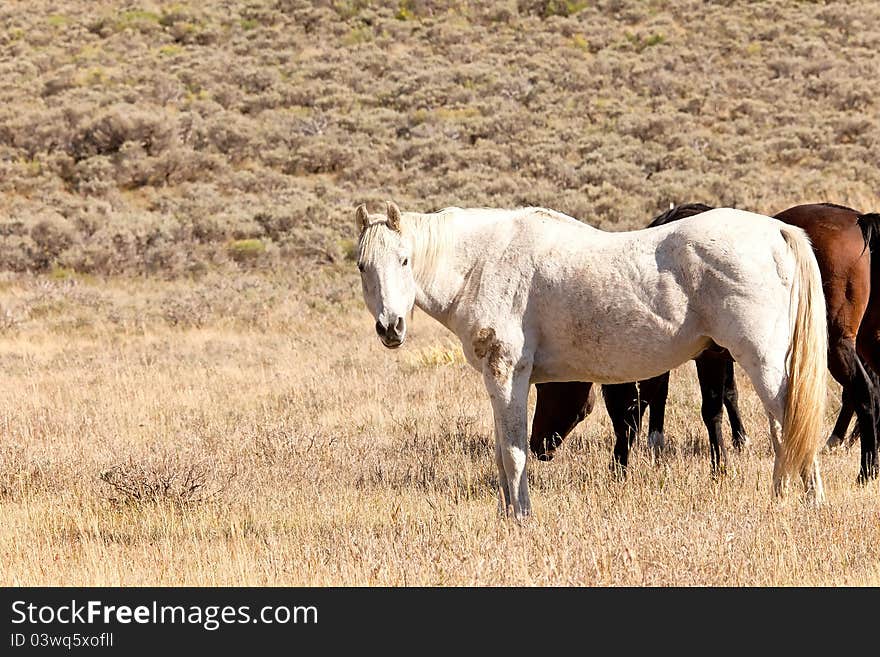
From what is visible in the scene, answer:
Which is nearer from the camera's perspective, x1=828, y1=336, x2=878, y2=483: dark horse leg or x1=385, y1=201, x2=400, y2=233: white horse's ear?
x1=385, y1=201, x2=400, y2=233: white horse's ear

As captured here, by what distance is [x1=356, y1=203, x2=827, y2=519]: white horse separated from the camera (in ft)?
17.8

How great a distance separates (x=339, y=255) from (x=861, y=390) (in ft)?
50.0

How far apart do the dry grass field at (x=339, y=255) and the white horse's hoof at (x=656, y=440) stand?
27 centimetres

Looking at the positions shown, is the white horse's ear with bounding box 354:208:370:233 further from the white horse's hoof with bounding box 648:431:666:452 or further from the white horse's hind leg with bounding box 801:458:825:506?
the white horse's hoof with bounding box 648:431:666:452

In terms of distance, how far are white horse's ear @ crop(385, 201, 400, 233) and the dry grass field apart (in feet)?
5.77

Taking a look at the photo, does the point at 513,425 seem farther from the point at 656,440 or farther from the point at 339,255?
the point at 339,255

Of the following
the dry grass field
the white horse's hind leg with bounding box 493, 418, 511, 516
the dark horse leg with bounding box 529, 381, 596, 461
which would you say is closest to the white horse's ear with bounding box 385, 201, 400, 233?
the white horse's hind leg with bounding box 493, 418, 511, 516

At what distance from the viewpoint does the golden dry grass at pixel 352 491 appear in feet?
15.8

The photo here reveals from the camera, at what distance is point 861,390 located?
22.1ft

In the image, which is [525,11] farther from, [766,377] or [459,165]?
[766,377]

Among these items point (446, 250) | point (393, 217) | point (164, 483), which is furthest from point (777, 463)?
point (164, 483)

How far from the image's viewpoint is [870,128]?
90.9 ft

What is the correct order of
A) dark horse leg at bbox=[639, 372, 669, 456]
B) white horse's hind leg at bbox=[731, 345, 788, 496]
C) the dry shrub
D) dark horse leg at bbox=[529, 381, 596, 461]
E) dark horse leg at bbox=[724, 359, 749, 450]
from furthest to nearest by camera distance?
dark horse leg at bbox=[724, 359, 749, 450] → dark horse leg at bbox=[639, 372, 669, 456] → dark horse leg at bbox=[529, 381, 596, 461] → the dry shrub → white horse's hind leg at bbox=[731, 345, 788, 496]

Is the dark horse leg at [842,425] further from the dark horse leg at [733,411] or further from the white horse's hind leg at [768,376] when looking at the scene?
the white horse's hind leg at [768,376]
